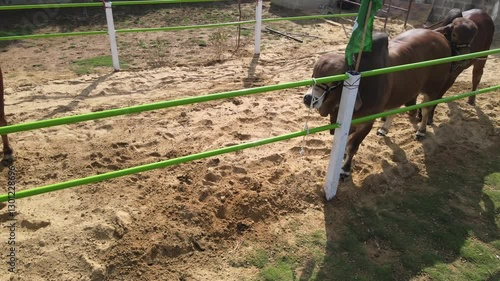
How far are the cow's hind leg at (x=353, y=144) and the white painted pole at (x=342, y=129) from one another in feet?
1.24

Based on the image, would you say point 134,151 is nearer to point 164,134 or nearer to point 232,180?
point 164,134

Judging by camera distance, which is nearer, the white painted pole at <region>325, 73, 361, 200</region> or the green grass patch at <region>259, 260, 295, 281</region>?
the green grass patch at <region>259, 260, 295, 281</region>

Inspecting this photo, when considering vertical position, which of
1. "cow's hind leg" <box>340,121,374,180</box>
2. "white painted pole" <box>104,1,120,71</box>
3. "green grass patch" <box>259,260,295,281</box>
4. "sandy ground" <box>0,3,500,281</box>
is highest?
"white painted pole" <box>104,1,120,71</box>

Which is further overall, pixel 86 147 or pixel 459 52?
pixel 459 52

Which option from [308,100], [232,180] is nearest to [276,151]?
[232,180]

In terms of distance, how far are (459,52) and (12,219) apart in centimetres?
521

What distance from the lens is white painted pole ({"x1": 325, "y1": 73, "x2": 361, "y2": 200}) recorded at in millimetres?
3014

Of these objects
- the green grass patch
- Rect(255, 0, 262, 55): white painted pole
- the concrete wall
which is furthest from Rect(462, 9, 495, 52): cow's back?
the concrete wall

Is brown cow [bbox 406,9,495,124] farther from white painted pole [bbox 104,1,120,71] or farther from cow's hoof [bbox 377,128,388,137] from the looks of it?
white painted pole [bbox 104,1,120,71]

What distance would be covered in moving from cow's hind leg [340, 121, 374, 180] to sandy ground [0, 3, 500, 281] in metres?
0.12

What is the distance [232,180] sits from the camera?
3775mm

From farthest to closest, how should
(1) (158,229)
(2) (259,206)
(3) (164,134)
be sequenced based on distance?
1. (3) (164,134)
2. (2) (259,206)
3. (1) (158,229)

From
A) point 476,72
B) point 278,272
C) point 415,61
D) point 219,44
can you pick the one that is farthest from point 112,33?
point 476,72

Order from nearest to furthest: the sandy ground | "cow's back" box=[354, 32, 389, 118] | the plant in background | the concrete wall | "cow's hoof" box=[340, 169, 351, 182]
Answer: the sandy ground < "cow's back" box=[354, 32, 389, 118] < "cow's hoof" box=[340, 169, 351, 182] < the plant in background < the concrete wall
